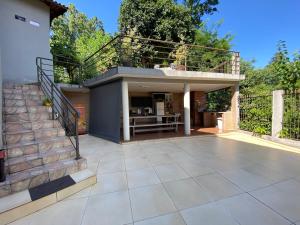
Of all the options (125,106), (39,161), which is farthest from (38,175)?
(125,106)

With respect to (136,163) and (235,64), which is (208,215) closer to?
(136,163)

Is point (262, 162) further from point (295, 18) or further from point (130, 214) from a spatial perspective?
point (295, 18)

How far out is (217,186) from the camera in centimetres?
295

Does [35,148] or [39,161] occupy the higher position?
[35,148]

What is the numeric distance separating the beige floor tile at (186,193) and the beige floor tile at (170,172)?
0.57 ft

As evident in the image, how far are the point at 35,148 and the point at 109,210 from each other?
2.02m

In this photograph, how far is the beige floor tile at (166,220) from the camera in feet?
6.76

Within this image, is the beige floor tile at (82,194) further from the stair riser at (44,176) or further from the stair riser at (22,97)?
the stair riser at (22,97)

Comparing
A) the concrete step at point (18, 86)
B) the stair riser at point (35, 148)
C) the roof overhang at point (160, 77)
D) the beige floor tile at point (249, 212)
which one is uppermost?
the roof overhang at point (160, 77)

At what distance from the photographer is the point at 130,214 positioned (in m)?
2.25

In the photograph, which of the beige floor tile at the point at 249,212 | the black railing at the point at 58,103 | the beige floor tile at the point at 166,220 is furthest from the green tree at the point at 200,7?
the beige floor tile at the point at 166,220

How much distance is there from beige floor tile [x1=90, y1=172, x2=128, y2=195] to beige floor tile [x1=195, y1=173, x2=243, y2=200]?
139 cm

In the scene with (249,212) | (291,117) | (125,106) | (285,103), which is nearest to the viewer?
(249,212)

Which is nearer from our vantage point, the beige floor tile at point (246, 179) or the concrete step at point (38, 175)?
the concrete step at point (38, 175)
